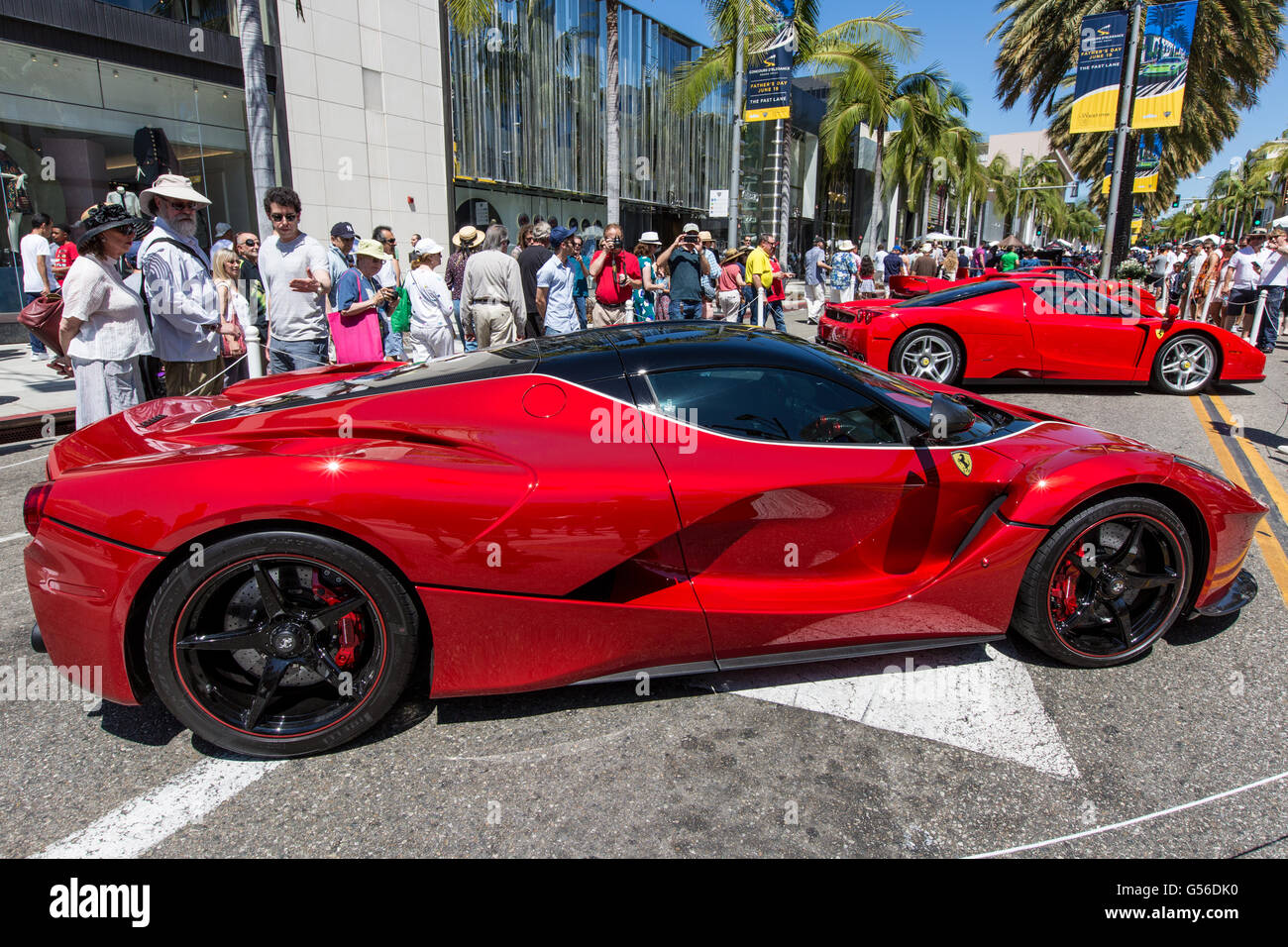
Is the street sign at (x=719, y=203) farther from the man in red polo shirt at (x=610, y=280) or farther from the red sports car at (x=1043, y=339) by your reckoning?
the red sports car at (x=1043, y=339)

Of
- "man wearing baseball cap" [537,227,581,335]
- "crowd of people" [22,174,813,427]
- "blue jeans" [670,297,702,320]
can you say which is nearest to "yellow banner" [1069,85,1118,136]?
"blue jeans" [670,297,702,320]

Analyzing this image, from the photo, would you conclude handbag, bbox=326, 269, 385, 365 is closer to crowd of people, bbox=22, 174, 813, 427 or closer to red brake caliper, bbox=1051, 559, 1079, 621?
crowd of people, bbox=22, 174, 813, 427

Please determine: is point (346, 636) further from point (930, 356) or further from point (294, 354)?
point (930, 356)

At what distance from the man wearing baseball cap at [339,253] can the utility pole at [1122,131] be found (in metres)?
16.5

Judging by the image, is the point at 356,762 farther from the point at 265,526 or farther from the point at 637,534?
the point at 637,534

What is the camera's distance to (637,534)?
244 centimetres

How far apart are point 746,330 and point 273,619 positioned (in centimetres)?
200

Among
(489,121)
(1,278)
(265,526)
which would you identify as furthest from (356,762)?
(489,121)

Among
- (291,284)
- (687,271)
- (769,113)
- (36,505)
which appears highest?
(769,113)

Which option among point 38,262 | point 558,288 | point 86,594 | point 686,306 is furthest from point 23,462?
point 686,306

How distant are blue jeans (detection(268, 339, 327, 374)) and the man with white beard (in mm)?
393

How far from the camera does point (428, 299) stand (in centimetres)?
629

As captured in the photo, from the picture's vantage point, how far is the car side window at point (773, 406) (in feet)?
8.81

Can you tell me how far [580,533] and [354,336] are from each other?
13.2 ft
